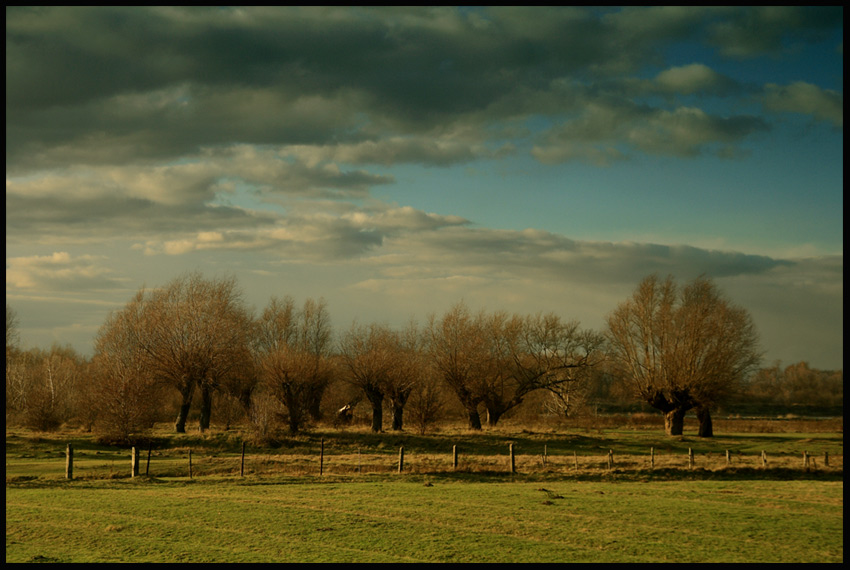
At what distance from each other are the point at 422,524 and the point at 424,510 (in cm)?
198

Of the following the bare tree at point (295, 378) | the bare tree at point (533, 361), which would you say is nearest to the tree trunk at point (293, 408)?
the bare tree at point (295, 378)

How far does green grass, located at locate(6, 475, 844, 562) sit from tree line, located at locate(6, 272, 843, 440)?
89.1ft

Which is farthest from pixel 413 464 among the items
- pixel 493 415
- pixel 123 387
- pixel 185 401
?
pixel 185 401

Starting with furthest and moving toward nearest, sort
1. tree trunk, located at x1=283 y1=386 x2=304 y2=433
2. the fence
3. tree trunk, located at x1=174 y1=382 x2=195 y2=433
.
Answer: tree trunk, located at x1=174 y1=382 x2=195 y2=433 → tree trunk, located at x1=283 y1=386 x2=304 y2=433 → the fence

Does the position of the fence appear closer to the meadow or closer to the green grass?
the meadow

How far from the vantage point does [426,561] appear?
11250mm

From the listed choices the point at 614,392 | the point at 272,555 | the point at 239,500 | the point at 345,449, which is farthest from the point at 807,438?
the point at 272,555

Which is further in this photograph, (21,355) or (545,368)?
(21,355)

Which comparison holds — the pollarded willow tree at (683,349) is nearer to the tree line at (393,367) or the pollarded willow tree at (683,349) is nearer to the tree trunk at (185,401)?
the tree line at (393,367)

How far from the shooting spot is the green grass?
38.9 feet

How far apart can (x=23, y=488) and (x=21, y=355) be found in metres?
73.1

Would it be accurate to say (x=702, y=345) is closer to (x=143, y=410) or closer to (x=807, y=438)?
(x=807, y=438)

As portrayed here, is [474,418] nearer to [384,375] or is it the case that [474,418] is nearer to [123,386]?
[384,375]

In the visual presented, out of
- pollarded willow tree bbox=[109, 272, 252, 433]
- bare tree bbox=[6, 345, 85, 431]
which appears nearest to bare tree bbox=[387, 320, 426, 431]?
pollarded willow tree bbox=[109, 272, 252, 433]
